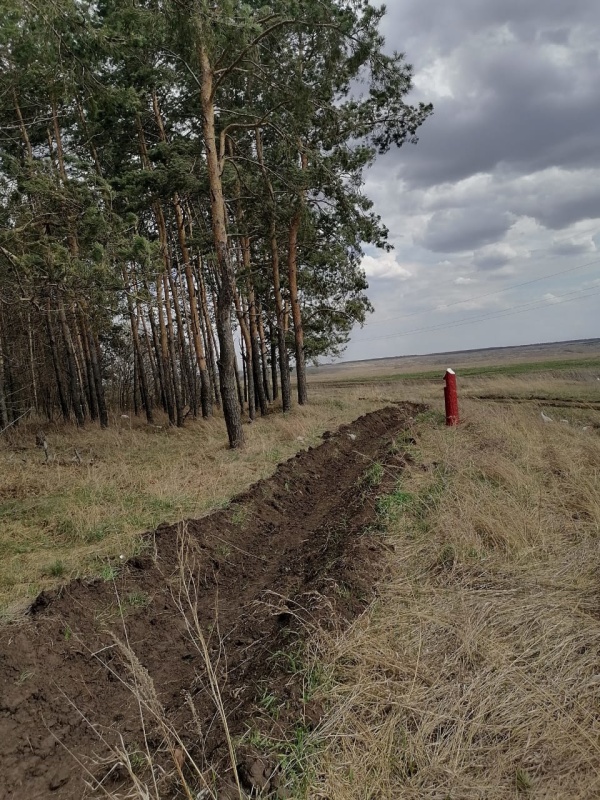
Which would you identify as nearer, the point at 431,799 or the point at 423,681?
the point at 431,799

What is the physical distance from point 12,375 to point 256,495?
18574 millimetres

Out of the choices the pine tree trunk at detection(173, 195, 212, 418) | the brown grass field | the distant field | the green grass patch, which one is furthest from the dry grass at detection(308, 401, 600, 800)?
the green grass patch

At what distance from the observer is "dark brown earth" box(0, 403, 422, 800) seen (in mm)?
2273

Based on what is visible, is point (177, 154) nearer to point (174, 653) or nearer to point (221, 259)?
point (221, 259)

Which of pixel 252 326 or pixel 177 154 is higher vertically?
pixel 177 154

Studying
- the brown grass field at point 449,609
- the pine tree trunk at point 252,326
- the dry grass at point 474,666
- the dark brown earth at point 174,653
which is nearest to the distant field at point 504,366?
the pine tree trunk at point 252,326

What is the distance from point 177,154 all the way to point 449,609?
12537mm

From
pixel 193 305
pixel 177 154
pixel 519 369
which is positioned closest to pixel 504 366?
pixel 519 369

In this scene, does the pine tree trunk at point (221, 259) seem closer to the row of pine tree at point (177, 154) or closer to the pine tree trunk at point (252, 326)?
the row of pine tree at point (177, 154)

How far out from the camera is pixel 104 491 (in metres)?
7.21

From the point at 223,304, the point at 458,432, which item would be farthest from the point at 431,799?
the point at 223,304

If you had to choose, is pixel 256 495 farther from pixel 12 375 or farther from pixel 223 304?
pixel 12 375

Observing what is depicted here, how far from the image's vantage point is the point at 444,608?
113 inches

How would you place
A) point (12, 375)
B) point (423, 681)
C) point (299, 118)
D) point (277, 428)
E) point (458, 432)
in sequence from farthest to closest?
point (12, 375), point (277, 428), point (299, 118), point (458, 432), point (423, 681)
